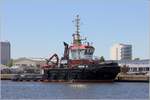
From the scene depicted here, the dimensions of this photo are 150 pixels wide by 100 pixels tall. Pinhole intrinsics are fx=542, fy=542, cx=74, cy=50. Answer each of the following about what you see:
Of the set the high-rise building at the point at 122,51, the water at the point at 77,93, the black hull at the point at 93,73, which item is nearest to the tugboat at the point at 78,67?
the black hull at the point at 93,73

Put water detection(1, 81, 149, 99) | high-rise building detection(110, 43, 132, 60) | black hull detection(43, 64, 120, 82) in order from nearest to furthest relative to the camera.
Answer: water detection(1, 81, 149, 99) < black hull detection(43, 64, 120, 82) < high-rise building detection(110, 43, 132, 60)

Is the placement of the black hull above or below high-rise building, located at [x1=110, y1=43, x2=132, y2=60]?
below

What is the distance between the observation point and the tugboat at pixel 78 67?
193ft

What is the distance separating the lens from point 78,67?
198 feet

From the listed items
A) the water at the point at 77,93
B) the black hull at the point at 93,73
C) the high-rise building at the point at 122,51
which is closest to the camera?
the water at the point at 77,93

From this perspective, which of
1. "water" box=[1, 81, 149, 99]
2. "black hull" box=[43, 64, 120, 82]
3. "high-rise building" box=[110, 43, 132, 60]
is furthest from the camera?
"high-rise building" box=[110, 43, 132, 60]

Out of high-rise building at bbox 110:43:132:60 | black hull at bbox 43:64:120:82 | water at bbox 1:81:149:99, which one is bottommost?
water at bbox 1:81:149:99

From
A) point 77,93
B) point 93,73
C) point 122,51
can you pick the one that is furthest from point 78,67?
point 122,51

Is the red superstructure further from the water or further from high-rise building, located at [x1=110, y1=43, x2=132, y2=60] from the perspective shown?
high-rise building, located at [x1=110, y1=43, x2=132, y2=60]

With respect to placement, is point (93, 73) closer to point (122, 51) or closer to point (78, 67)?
point (78, 67)

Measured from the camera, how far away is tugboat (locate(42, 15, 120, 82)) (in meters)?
59.0

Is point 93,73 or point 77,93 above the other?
point 93,73

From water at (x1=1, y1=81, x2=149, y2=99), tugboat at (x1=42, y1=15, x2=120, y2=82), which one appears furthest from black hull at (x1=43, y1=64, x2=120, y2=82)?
water at (x1=1, y1=81, x2=149, y2=99)

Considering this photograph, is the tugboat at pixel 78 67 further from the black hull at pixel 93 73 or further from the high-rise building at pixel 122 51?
the high-rise building at pixel 122 51
